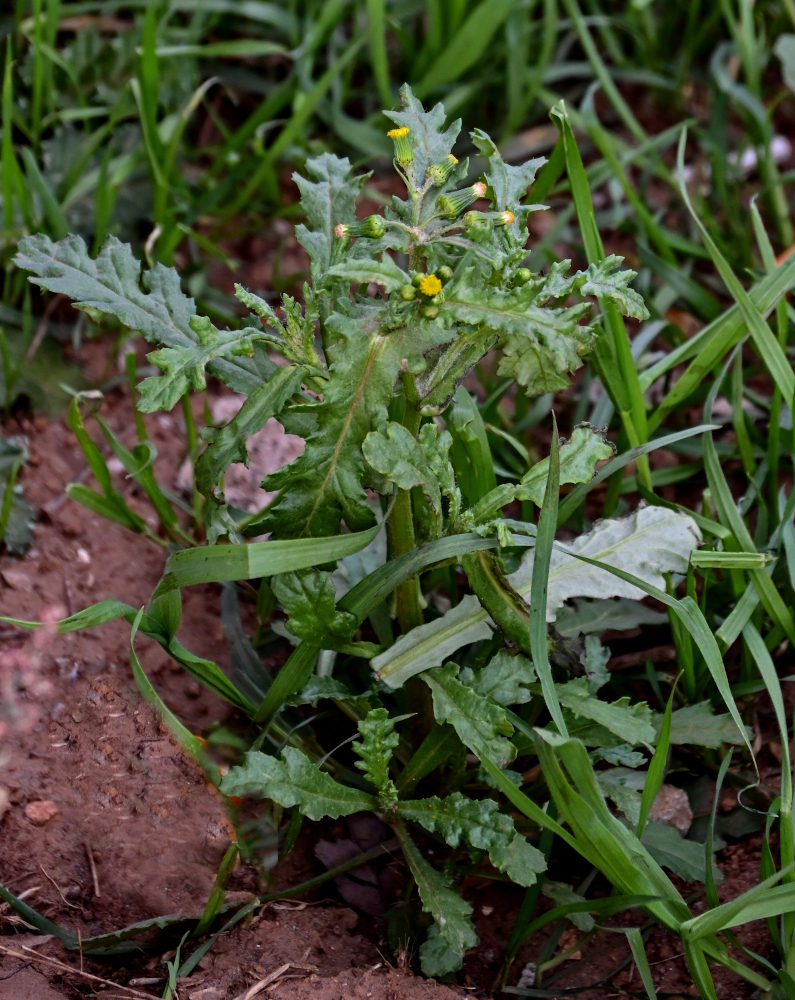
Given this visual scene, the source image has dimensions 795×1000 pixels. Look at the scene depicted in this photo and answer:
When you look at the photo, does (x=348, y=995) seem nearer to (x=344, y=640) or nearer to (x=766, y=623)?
(x=344, y=640)

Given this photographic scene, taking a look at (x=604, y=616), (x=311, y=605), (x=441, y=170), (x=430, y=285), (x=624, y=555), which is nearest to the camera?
(x=430, y=285)

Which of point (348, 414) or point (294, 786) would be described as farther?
point (294, 786)

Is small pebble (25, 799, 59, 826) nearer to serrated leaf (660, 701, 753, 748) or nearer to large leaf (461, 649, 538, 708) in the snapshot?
large leaf (461, 649, 538, 708)

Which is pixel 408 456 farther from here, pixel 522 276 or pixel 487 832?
pixel 487 832

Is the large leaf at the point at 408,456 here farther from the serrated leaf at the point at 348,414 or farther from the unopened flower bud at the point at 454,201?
the unopened flower bud at the point at 454,201

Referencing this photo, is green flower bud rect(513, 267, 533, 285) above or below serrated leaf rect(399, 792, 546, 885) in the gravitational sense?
above

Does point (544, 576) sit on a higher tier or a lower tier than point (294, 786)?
higher

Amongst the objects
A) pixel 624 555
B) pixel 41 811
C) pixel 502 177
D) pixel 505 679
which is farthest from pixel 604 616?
pixel 41 811

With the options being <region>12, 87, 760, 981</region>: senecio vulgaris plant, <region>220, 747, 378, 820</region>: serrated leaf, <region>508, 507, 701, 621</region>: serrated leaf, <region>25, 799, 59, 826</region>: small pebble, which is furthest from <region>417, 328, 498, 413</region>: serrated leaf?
<region>25, 799, 59, 826</region>: small pebble
